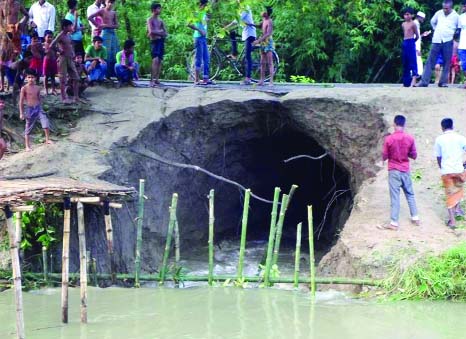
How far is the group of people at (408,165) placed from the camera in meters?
13.2

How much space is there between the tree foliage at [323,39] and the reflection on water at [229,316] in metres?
9.87

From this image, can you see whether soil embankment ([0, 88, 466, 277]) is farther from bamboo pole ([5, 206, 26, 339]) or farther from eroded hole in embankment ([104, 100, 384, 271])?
bamboo pole ([5, 206, 26, 339])

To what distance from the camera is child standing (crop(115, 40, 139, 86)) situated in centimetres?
1662

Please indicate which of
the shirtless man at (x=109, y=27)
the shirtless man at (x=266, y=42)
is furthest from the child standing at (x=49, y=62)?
the shirtless man at (x=266, y=42)

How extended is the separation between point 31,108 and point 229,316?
468 cm

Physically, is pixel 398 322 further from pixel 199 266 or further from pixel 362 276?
pixel 199 266

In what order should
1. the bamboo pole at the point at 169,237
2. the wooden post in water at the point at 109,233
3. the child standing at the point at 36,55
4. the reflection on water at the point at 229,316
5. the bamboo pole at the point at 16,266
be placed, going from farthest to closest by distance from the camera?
the child standing at the point at 36,55, the bamboo pole at the point at 169,237, the wooden post in water at the point at 109,233, the reflection on water at the point at 229,316, the bamboo pole at the point at 16,266

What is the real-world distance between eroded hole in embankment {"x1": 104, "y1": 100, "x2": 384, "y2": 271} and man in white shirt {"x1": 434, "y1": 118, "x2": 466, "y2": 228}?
2098 millimetres

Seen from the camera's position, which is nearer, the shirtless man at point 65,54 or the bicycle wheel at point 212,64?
the shirtless man at point 65,54

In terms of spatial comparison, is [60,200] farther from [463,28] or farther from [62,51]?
[463,28]

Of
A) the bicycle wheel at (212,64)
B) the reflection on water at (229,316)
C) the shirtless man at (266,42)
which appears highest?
the shirtless man at (266,42)

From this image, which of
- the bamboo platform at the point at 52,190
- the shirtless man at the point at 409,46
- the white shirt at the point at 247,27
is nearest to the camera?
the bamboo platform at the point at 52,190

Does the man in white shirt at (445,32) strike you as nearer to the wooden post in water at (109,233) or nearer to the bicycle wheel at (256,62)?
the bicycle wheel at (256,62)

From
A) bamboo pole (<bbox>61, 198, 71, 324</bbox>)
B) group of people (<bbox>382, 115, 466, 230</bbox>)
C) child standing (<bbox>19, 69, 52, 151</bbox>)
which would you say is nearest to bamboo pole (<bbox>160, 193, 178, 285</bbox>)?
bamboo pole (<bbox>61, 198, 71, 324</bbox>)
